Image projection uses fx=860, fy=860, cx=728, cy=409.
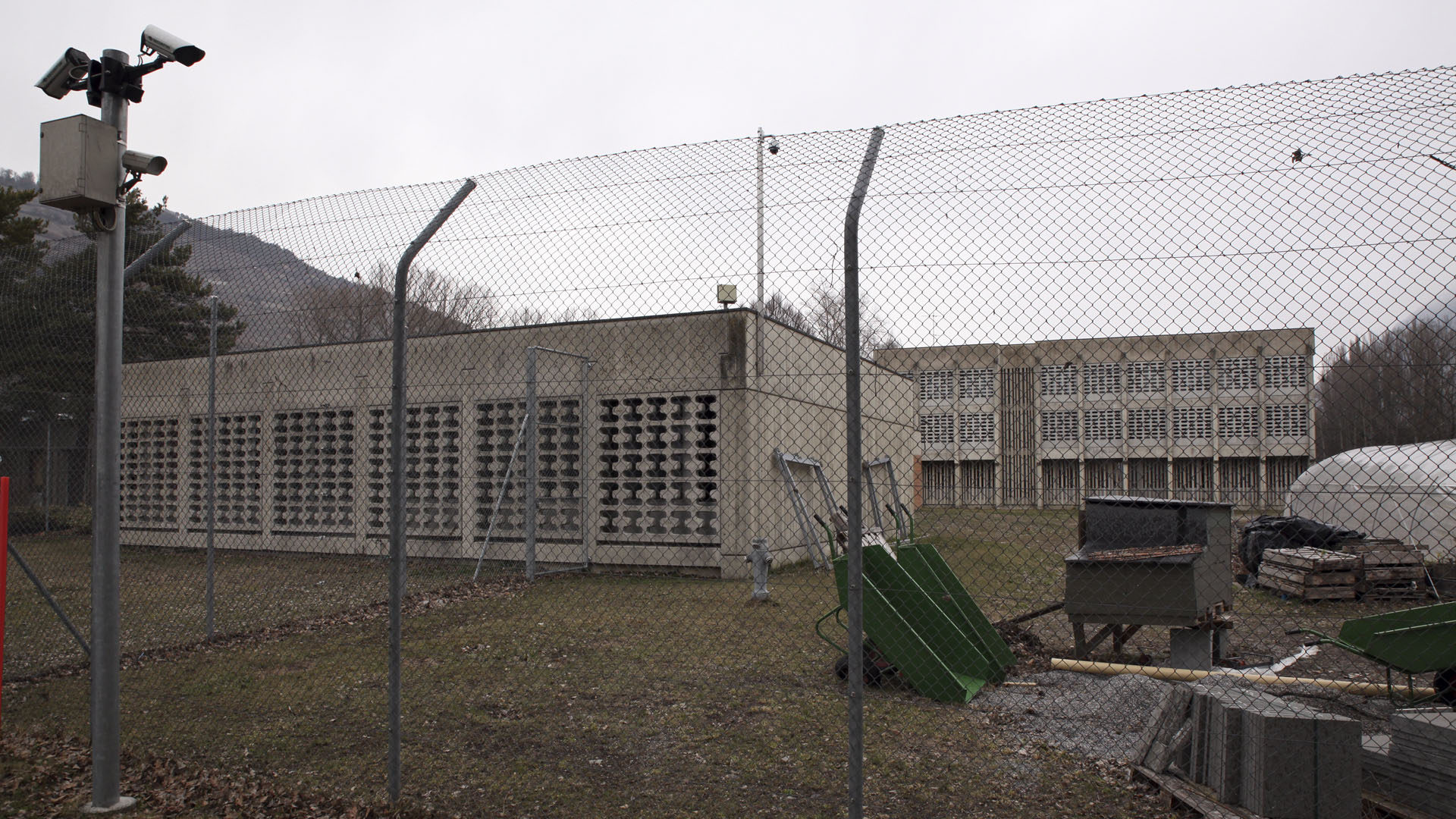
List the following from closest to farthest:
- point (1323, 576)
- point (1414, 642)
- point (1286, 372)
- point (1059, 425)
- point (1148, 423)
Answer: point (1286, 372)
point (1148, 423)
point (1414, 642)
point (1059, 425)
point (1323, 576)

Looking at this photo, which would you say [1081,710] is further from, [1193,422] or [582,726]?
[582,726]

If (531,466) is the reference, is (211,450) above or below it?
above

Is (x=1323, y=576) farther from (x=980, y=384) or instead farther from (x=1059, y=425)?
(x=1059, y=425)

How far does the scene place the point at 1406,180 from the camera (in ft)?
9.72

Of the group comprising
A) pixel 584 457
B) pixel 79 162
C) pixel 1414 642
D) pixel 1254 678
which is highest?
pixel 79 162

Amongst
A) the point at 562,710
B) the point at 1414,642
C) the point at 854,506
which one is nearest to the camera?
the point at 854,506

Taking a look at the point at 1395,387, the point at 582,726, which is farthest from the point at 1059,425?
the point at 582,726

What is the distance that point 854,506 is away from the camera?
293 centimetres

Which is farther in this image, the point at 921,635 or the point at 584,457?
the point at 584,457

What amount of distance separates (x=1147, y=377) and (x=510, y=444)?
1019 cm

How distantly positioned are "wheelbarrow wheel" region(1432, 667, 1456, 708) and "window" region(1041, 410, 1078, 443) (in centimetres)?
239

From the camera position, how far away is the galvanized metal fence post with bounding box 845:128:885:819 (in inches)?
115

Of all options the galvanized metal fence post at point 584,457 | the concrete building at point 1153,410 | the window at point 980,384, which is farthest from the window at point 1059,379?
the galvanized metal fence post at point 584,457

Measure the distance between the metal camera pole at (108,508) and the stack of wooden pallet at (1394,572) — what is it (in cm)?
1174
